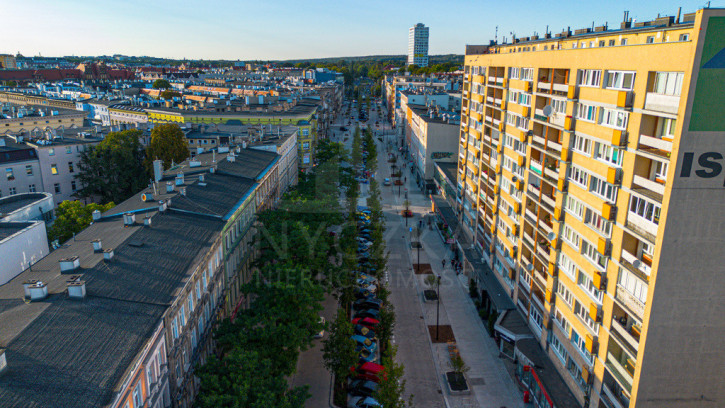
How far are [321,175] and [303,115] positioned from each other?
23.0 metres

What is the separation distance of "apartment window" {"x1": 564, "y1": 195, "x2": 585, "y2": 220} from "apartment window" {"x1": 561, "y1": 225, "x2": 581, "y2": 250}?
1.14 meters

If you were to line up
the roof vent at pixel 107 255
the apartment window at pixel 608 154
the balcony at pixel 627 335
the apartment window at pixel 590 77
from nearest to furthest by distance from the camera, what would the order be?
1. the balcony at pixel 627 335
2. the apartment window at pixel 608 154
3. the apartment window at pixel 590 77
4. the roof vent at pixel 107 255

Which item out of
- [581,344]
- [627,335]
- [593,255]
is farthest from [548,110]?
[627,335]

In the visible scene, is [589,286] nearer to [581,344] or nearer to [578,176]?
[581,344]

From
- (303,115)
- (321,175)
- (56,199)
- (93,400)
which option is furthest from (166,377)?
(303,115)

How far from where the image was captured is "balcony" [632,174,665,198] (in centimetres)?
2178

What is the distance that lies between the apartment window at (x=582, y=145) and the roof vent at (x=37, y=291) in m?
31.6

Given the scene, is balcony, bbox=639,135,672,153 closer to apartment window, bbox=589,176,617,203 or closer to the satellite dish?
apartment window, bbox=589,176,617,203

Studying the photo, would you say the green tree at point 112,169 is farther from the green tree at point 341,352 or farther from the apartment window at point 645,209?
the apartment window at point 645,209

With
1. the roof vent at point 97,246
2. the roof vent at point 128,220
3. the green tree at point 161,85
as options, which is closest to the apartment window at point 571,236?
the roof vent at point 97,246

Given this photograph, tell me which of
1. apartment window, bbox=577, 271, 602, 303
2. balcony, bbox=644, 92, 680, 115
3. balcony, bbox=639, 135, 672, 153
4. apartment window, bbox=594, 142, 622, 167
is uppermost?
balcony, bbox=644, 92, 680, 115

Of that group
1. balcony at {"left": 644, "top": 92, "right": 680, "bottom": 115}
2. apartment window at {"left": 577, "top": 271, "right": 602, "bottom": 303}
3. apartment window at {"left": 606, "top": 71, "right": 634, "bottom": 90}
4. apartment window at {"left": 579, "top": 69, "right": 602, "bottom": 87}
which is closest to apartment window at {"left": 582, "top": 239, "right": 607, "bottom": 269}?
apartment window at {"left": 577, "top": 271, "right": 602, "bottom": 303}

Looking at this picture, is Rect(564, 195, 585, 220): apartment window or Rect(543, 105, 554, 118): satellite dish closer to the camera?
Rect(564, 195, 585, 220): apartment window

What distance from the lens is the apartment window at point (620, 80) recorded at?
80.5 ft
